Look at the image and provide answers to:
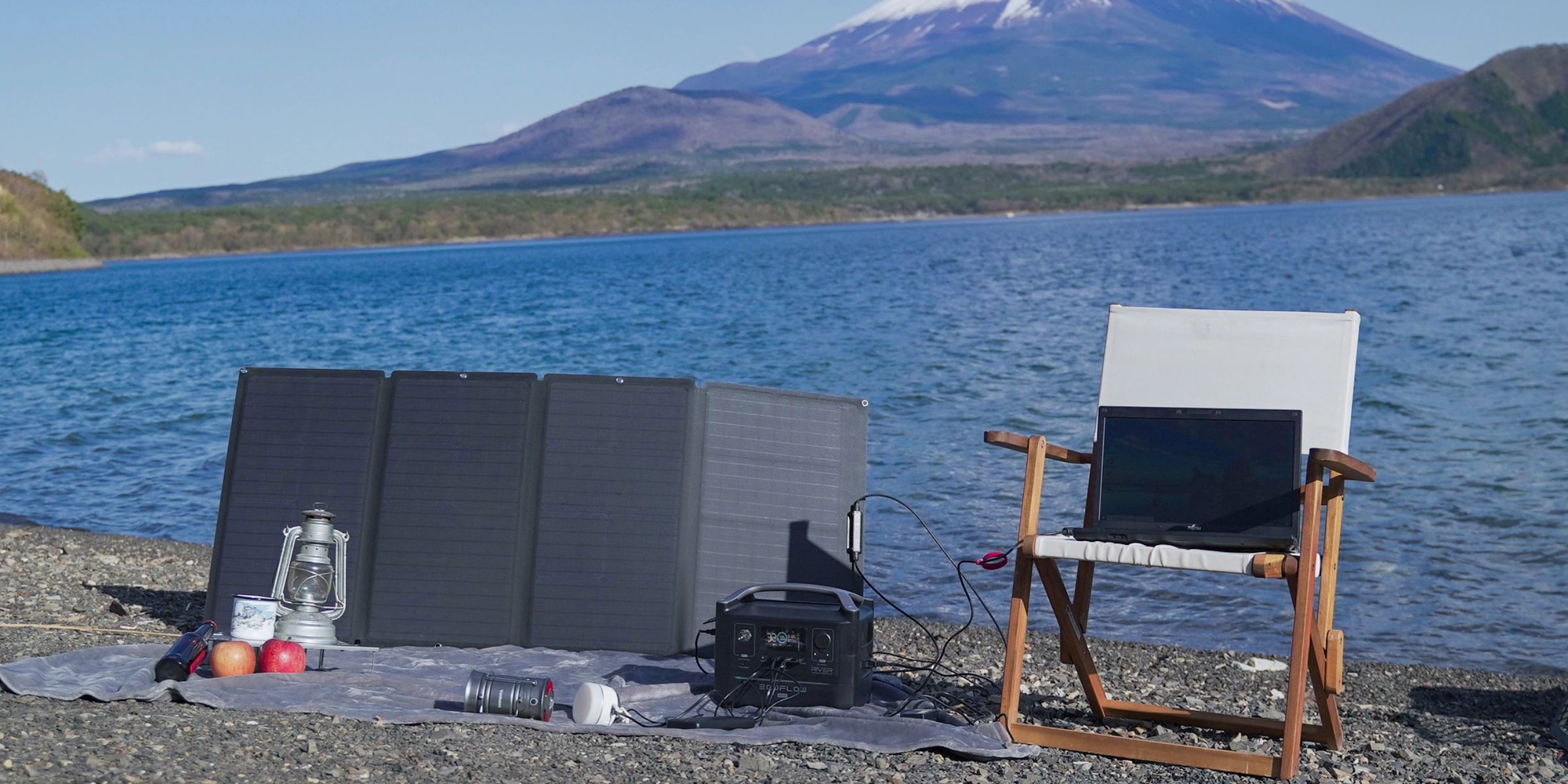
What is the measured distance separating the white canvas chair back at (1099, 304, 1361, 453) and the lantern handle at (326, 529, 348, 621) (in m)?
2.89

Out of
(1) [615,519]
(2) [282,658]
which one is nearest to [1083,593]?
(1) [615,519]

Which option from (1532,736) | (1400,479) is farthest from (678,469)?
(1400,479)

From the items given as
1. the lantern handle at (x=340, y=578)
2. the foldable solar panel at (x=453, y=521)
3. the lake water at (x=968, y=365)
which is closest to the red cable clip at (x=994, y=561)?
the foldable solar panel at (x=453, y=521)

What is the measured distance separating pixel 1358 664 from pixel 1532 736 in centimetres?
142

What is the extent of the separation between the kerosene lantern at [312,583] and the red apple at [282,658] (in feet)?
0.86

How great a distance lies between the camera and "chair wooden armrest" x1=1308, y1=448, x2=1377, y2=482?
14.5 ft

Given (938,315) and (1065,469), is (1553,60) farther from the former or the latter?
(1065,469)

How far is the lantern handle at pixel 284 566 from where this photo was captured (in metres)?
5.50

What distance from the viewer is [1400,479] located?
480 inches

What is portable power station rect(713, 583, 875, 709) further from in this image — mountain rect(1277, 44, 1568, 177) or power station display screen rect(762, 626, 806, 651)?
mountain rect(1277, 44, 1568, 177)

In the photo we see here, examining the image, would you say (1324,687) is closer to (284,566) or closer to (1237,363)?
(1237,363)

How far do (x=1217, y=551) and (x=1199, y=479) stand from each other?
34 centimetres

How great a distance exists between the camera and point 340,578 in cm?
566

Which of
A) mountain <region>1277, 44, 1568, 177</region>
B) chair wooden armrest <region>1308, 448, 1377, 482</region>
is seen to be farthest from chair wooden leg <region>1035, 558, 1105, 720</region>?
mountain <region>1277, 44, 1568, 177</region>
